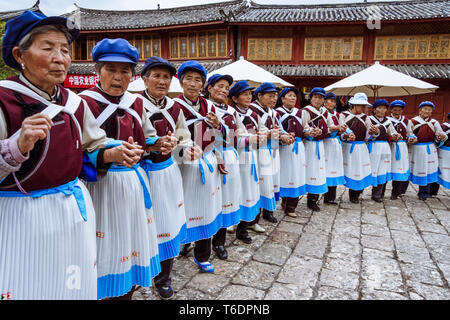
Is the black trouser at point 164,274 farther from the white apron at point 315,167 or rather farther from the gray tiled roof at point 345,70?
the gray tiled roof at point 345,70

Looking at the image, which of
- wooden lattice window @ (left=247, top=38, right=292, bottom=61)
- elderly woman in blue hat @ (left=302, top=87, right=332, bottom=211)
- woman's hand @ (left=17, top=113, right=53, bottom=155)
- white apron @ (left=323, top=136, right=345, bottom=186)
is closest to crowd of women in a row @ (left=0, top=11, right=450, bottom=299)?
woman's hand @ (left=17, top=113, right=53, bottom=155)

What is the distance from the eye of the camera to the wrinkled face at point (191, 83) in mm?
2846

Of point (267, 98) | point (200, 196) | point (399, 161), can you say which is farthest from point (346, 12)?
point (200, 196)

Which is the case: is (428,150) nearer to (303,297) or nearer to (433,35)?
(303,297)

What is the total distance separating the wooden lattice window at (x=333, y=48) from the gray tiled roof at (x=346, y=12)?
0.92m

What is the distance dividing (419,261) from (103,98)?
3.99m

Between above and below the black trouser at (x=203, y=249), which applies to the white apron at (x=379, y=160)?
above

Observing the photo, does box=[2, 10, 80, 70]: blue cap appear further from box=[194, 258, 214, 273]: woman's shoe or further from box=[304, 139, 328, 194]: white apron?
box=[304, 139, 328, 194]: white apron

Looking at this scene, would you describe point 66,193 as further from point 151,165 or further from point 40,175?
point 151,165

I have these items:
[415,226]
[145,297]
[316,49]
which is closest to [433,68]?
[316,49]

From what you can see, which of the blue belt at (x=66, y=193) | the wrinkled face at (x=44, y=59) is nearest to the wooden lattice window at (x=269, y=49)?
the wrinkled face at (x=44, y=59)

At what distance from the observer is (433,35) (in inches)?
494

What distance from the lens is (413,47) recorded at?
42.0ft

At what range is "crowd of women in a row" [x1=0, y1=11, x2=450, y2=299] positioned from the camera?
1429 millimetres
